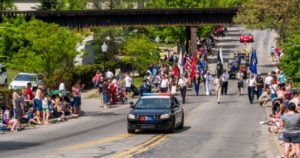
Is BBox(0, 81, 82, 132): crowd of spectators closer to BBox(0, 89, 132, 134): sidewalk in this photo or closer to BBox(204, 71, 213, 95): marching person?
BBox(0, 89, 132, 134): sidewalk

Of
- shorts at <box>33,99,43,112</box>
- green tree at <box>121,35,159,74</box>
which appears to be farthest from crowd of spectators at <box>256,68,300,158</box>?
green tree at <box>121,35,159,74</box>

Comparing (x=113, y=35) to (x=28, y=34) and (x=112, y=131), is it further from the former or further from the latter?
(x=112, y=131)

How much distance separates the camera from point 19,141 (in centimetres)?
2872

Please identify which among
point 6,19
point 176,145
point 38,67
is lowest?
point 176,145

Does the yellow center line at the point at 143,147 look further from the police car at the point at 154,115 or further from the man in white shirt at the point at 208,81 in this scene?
the man in white shirt at the point at 208,81

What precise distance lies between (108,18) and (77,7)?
71.2ft

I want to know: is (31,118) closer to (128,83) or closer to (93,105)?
(93,105)

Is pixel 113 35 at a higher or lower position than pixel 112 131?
higher

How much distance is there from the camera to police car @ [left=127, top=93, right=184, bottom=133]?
30188 millimetres

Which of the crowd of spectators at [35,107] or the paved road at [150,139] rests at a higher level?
the crowd of spectators at [35,107]

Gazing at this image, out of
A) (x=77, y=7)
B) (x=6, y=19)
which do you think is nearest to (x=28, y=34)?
(x=6, y=19)

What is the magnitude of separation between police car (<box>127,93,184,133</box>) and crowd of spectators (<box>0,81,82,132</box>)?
196 inches

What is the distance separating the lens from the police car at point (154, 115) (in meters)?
30.2

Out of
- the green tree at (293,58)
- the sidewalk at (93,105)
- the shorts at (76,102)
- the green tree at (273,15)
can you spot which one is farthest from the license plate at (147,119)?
the green tree at (273,15)
